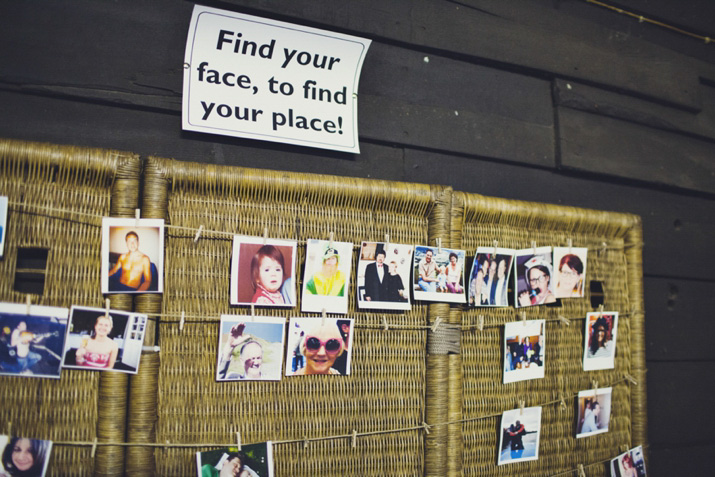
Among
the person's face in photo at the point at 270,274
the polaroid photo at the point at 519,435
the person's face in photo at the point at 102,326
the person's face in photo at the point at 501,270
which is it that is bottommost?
the polaroid photo at the point at 519,435

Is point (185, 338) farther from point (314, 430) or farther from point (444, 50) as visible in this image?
point (444, 50)

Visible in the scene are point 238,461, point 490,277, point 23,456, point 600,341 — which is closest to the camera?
point 23,456

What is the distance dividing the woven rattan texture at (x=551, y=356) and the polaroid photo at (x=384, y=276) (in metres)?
0.16

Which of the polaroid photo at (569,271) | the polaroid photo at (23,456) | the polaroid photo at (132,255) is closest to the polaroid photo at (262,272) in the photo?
the polaroid photo at (132,255)

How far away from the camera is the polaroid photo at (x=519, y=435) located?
3.76 feet

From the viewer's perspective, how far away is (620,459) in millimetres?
1285

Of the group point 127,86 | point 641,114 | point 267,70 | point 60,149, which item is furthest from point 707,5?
point 60,149

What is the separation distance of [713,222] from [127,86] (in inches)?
63.5

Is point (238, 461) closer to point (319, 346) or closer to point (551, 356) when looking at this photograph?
point (319, 346)

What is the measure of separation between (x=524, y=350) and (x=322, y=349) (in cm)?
46

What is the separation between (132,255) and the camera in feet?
2.92

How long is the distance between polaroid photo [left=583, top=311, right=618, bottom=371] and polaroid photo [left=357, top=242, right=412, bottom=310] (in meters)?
0.48

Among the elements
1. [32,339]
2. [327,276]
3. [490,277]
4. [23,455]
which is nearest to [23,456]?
[23,455]

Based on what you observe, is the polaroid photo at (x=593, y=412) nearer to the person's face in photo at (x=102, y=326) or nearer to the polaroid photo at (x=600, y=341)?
the polaroid photo at (x=600, y=341)
